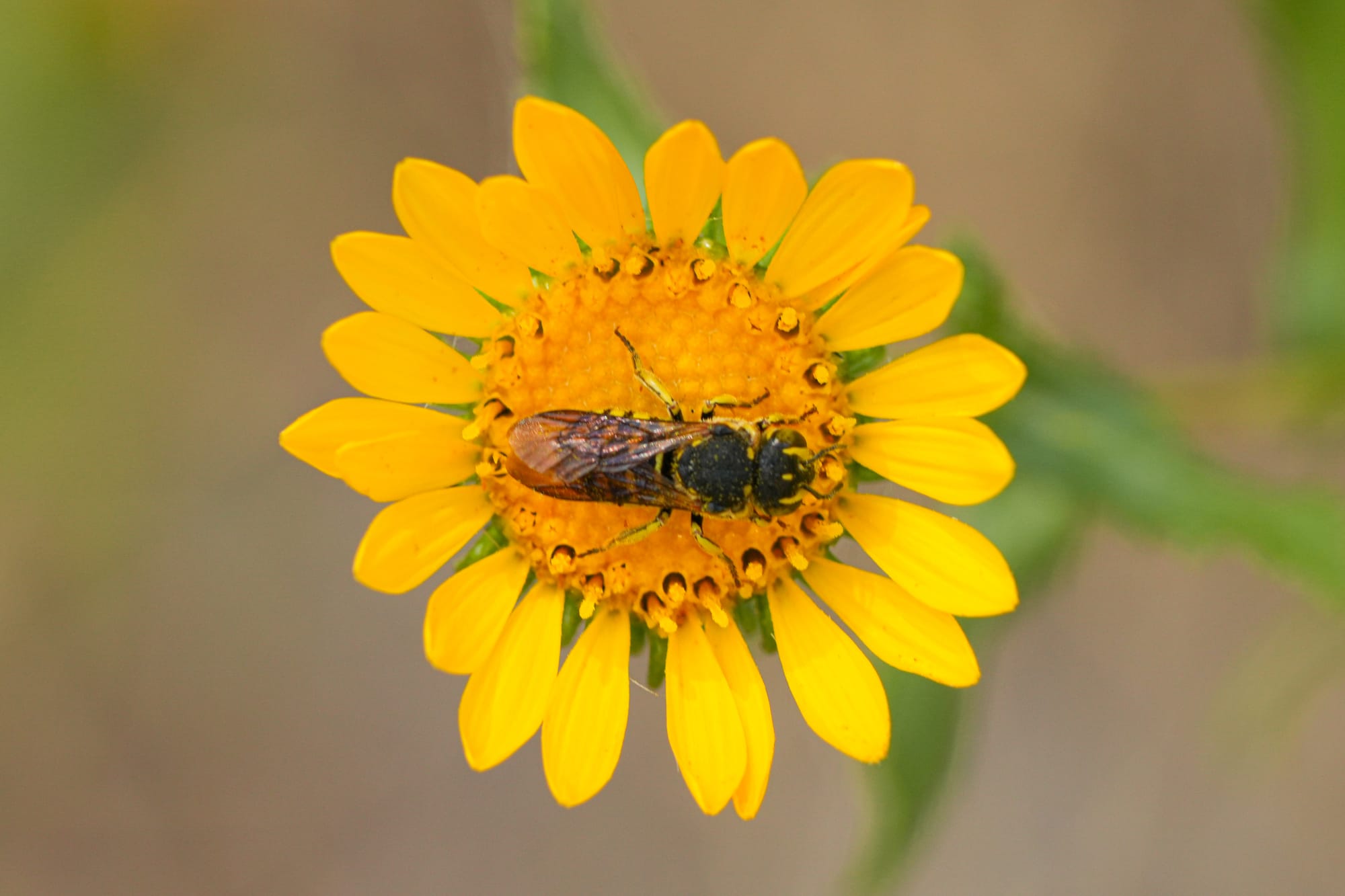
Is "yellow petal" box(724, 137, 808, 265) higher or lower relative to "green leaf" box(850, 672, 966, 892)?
higher

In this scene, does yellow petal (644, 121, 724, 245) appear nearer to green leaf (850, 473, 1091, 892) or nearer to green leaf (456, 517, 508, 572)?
green leaf (456, 517, 508, 572)

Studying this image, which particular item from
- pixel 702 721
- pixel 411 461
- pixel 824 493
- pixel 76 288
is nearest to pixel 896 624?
pixel 824 493

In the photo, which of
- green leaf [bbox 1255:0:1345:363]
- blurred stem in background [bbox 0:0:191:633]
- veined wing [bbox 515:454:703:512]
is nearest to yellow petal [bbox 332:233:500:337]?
veined wing [bbox 515:454:703:512]

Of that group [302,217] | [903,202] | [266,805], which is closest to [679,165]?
[903,202]

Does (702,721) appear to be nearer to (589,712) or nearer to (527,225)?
(589,712)

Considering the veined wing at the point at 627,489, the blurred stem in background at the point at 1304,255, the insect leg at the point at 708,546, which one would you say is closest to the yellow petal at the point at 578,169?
the veined wing at the point at 627,489

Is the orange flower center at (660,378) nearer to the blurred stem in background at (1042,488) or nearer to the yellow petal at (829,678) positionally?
the yellow petal at (829,678)
